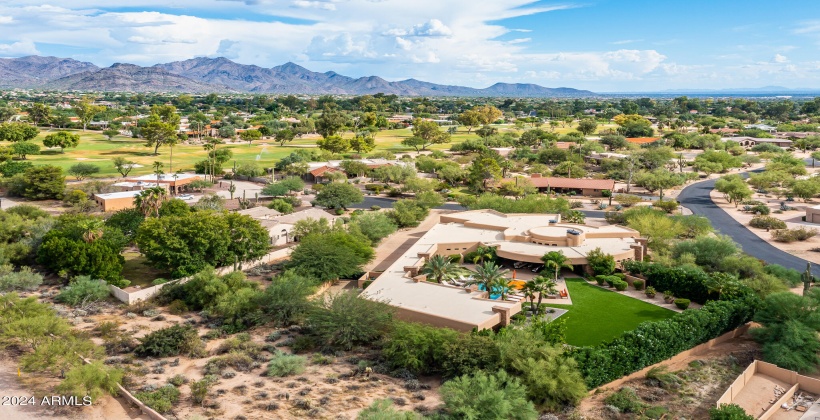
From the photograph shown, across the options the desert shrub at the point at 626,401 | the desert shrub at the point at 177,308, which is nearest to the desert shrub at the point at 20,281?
the desert shrub at the point at 177,308

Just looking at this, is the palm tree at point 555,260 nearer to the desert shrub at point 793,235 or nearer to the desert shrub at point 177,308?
the desert shrub at point 793,235

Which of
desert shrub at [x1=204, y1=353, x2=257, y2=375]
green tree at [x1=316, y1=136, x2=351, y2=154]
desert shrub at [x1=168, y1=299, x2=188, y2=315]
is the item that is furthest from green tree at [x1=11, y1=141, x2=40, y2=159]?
desert shrub at [x1=204, y1=353, x2=257, y2=375]

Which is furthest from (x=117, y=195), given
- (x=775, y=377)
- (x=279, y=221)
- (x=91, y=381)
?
(x=775, y=377)

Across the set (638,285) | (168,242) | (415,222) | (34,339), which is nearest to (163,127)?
(415,222)

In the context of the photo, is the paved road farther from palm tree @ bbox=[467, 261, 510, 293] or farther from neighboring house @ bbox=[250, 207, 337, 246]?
neighboring house @ bbox=[250, 207, 337, 246]

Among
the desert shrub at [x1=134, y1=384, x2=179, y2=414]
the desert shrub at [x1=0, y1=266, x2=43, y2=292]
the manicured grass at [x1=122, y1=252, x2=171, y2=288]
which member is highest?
the desert shrub at [x1=0, y1=266, x2=43, y2=292]

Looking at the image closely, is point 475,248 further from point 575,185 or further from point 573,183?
point 573,183
